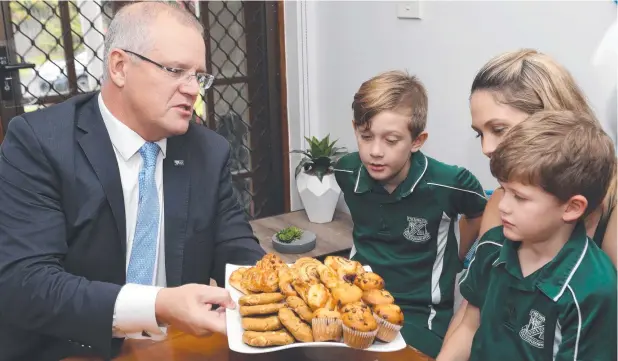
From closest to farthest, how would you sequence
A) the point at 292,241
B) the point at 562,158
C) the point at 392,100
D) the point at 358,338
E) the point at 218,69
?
the point at 358,338 < the point at 562,158 < the point at 392,100 < the point at 292,241 < the point at 218,69

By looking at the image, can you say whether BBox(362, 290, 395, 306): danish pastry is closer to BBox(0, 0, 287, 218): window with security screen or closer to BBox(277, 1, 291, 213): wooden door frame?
BBox(0, 0, 287, 218): window with security screen

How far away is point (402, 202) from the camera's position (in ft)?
6.36

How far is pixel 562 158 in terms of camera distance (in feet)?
4.03

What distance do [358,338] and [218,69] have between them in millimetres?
2558

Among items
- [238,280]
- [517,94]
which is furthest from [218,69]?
[238,280]

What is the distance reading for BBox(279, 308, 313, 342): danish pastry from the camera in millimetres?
1130

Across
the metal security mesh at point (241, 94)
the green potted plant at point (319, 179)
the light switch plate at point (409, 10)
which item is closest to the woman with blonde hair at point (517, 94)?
the light switch plate at point (409, 10)

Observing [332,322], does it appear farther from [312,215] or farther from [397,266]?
[312,215]

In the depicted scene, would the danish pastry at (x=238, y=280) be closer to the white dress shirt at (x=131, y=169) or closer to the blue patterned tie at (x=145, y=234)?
the white dress shirt at (x=131, y=169)

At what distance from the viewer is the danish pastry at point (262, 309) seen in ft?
3.92

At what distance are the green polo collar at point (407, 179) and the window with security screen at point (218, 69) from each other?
Result: 1.16m

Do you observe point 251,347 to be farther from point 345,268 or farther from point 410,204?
point 410,204

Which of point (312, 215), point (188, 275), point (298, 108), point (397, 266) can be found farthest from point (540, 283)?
point (298, 108)

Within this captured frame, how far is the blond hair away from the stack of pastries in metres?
0.58
